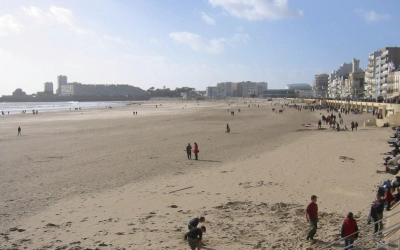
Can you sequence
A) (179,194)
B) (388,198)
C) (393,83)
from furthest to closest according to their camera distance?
1. (393,83)
2. (179,194)
3. (388,198)

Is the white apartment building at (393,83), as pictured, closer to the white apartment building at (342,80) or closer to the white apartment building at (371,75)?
the white apartment building at (371,75)

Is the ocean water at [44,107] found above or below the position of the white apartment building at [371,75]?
below

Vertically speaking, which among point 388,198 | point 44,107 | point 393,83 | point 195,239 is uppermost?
point 393,83

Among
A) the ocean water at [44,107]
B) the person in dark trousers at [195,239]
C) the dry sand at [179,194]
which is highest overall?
the ocean water at [44,107]

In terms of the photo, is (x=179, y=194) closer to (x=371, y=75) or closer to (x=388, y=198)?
(x=388, y=198)

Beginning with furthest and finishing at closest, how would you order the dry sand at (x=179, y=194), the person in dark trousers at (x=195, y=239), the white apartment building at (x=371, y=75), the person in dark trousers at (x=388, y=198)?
1. the white apartment building at (x=371, y=75)
2. the person in dark trousers at (x=388, y=198)
3. the dry sand at (x=179, y=194)
4. the person in dark trousers at (x=195, y=239)

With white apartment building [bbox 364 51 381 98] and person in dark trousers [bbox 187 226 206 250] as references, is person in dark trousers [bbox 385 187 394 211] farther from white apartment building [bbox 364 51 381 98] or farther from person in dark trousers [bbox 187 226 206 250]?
white apartment building [bbox 364 51 381 98]

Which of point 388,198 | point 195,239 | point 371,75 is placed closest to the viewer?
point 195,239

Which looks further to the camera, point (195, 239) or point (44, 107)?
point (44, 107)

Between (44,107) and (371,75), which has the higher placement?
(371,75)

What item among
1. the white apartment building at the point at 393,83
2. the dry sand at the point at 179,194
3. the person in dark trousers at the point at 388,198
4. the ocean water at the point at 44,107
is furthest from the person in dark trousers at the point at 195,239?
the ocean water at the point at 44,107

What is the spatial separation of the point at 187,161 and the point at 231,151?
11.5 ft

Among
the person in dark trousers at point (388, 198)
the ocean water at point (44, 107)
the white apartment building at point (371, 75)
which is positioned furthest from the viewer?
the ocean water at point (44, 107)

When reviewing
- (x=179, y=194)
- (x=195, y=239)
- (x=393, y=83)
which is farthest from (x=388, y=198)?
(x=393, y=83)
